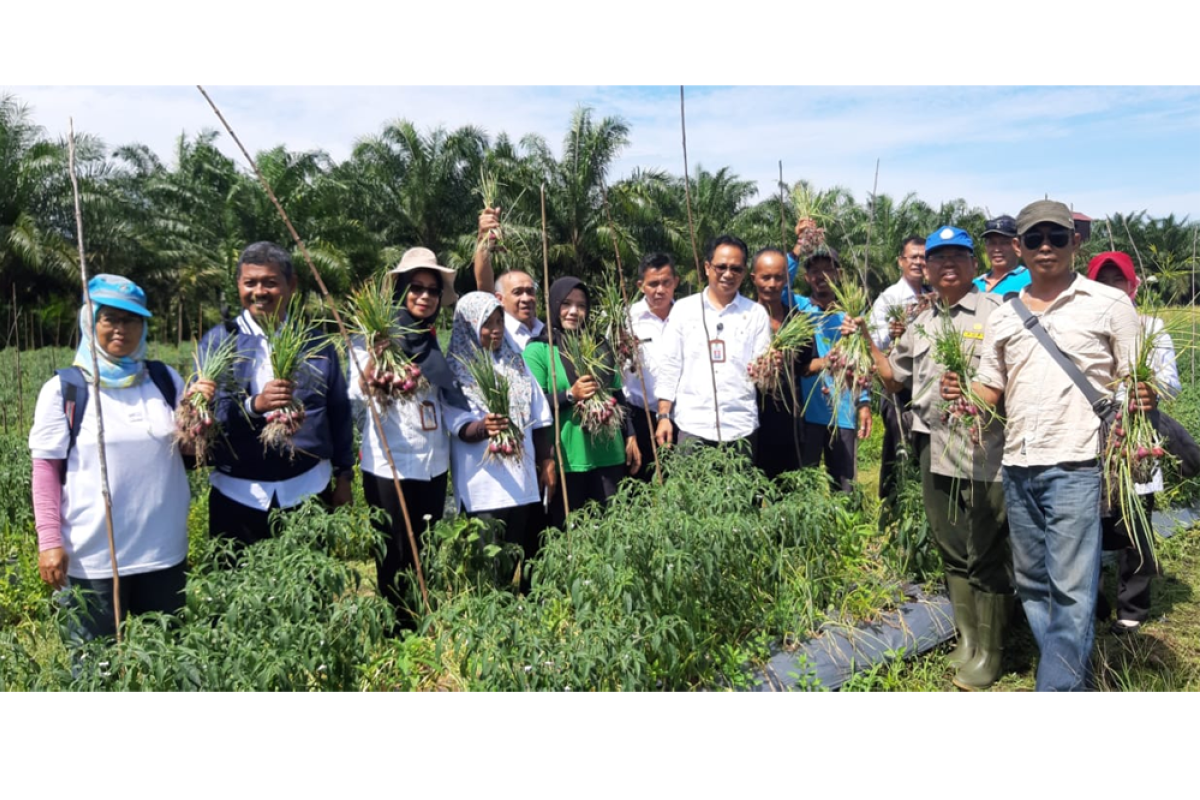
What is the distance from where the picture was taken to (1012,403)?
3.16 m

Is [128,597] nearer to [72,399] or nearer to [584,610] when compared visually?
[72,399]

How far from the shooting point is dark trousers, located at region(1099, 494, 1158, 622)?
13.0 ft

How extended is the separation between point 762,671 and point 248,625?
75.5 inches

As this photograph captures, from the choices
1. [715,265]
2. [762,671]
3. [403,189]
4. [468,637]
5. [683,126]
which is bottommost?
[762,671]

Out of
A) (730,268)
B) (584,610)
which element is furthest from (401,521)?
(730,268)

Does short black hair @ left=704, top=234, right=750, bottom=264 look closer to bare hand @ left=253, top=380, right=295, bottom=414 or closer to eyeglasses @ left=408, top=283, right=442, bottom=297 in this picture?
eyeglasses @ left=408, top=283, right=442, bottom=297

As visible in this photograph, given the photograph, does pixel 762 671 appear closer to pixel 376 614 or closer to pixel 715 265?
pixel 376 614

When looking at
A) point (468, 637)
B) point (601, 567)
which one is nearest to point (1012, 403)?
point (601, 567)

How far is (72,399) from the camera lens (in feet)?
9.49

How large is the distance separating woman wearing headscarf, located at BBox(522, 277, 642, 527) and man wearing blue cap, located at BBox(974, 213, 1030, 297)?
219cm

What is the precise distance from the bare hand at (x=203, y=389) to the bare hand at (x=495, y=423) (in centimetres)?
119

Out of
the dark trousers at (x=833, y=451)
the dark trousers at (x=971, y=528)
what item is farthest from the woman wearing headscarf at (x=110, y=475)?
the dark trousers at (x=833, y=451)

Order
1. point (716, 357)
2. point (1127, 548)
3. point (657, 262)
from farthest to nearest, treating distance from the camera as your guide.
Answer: point (657, 262)
point (716, 357)
point (1127, 548)

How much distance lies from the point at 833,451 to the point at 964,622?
1.90 m
